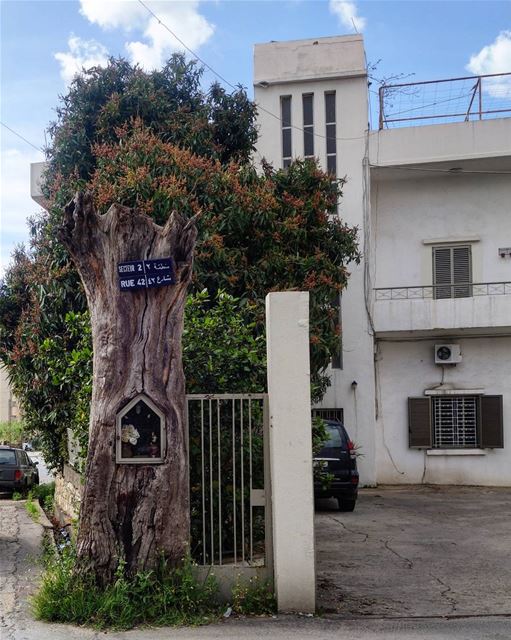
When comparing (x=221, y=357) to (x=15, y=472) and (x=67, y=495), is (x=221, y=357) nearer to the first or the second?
(x=67, y=495)

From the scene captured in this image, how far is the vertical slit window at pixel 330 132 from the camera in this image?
18.3 meters

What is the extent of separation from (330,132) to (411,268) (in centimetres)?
382

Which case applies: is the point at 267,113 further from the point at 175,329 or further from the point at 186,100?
the point at 175,329

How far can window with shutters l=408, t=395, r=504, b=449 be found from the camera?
18031mm

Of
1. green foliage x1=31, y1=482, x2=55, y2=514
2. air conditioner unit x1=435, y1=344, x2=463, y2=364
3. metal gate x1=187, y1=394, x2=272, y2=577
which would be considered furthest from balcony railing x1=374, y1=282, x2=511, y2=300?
metal gate x1=187, y1=394, x2=272, y2=577

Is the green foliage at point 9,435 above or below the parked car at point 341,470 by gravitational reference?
below

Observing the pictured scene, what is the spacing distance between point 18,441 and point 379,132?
46.5 m

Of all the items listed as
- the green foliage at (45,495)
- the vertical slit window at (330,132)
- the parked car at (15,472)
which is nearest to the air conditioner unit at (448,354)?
the vertical slit window at (330,132)

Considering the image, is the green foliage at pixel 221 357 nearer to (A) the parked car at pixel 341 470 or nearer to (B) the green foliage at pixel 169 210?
(B) the green foliage at pixel 169 210

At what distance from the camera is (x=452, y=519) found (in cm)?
1290

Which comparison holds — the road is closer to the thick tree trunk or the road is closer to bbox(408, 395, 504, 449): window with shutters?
the thick tree trunk

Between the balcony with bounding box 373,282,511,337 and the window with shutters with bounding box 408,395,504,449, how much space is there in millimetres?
1641

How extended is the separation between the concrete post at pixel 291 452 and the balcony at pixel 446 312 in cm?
1156

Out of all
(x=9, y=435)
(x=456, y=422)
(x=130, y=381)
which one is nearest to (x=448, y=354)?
(x=456, y=422)
